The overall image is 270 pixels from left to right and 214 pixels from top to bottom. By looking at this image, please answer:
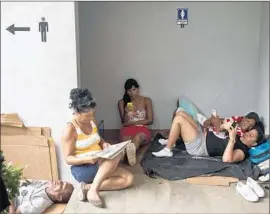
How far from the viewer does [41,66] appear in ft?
6.14

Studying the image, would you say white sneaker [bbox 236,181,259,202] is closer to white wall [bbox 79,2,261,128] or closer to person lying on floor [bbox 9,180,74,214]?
person lying on floor [bbox 9,180,74,214]

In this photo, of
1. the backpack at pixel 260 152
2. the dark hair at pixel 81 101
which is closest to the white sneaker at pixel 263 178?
the backpack at pixel 260 152

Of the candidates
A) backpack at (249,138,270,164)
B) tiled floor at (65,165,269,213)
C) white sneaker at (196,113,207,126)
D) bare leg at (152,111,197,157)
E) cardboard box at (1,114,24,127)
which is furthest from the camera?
white sneaker at (196,113,207,126)

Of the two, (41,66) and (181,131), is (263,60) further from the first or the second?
(41,66)

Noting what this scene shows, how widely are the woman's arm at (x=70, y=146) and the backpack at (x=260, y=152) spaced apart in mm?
905

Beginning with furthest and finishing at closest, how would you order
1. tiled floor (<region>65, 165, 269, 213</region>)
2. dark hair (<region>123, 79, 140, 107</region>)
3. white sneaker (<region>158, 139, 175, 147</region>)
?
1. dark hair (<region>123, 79, 140, 107</region>)
2. white sneaker (<region>158, 139, 175, 147</region>)
3. tiled floor (<region>65, 165, 269, 213</region>)

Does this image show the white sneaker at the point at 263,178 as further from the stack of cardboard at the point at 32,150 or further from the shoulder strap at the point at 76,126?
the stack of cardboard at the point at 32,150

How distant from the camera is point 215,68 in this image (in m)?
2.83

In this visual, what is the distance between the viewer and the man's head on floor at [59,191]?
1.88 metres

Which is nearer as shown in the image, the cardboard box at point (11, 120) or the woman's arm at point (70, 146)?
the cardboard box at point (11, 120)

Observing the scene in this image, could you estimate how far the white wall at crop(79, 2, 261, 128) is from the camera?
2736 millimetres

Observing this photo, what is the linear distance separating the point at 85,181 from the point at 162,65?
1265 millimetres

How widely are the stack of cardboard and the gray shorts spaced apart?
0.77 m

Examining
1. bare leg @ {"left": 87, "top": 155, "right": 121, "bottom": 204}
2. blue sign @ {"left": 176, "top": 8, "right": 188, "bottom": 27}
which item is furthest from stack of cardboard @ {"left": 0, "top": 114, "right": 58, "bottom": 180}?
blue sign @ {"left": 176, "top": 8, "right": 188, "bottom": 27}
